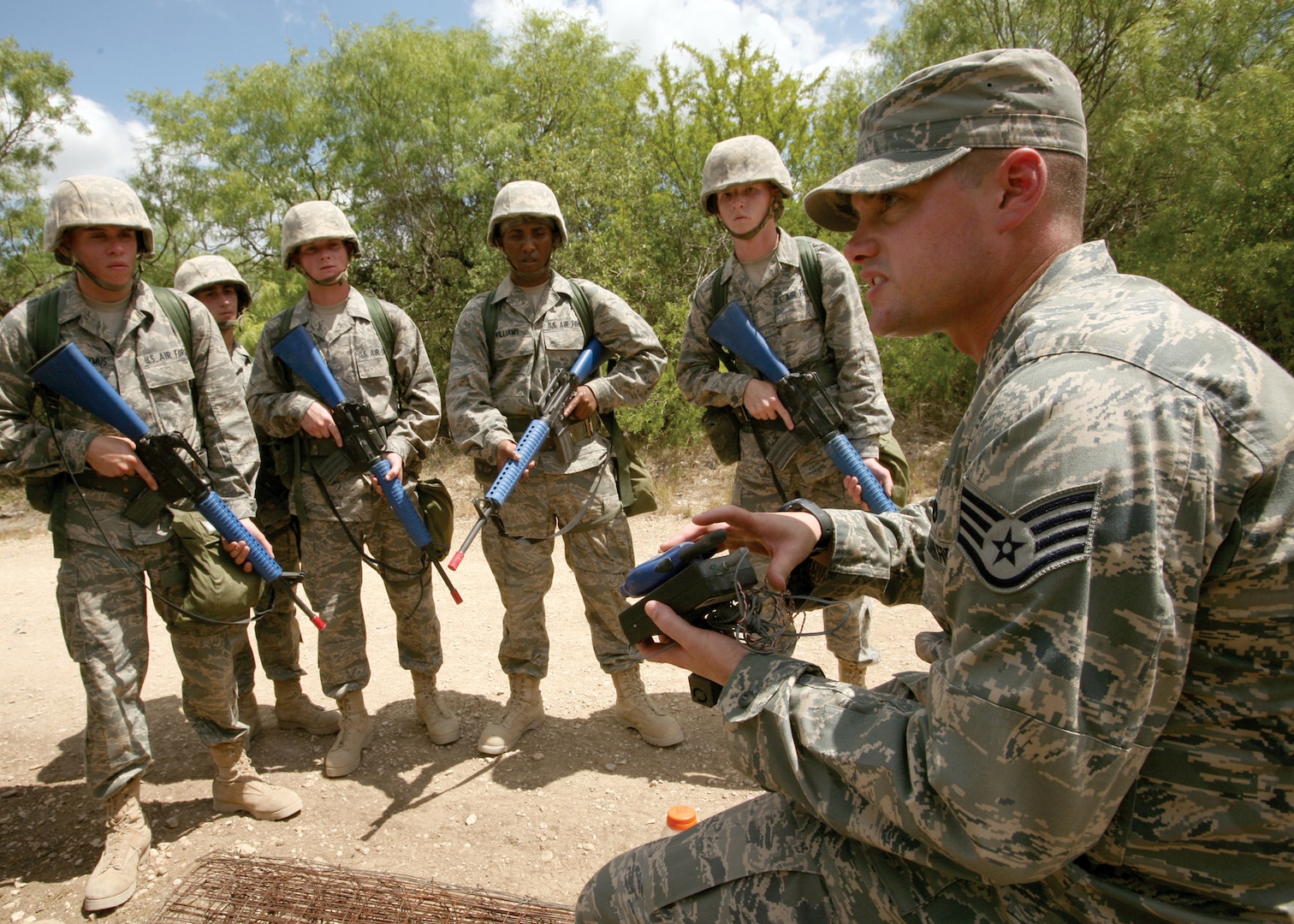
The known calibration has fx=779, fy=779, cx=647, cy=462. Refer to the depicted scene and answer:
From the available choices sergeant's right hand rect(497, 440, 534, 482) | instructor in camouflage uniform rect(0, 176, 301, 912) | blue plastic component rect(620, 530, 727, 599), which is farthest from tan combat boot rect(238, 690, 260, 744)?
blue plastic component rect(620, 530, 727, 599)

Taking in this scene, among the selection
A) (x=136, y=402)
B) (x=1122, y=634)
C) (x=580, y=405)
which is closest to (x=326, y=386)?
(x=136, y=402)

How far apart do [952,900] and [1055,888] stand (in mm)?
153

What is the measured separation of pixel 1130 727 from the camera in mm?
975

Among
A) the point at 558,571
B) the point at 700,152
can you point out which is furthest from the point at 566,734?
the point at 700,152

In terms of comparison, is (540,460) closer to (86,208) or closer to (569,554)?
(569,554)

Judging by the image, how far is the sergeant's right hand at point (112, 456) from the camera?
9.69ft

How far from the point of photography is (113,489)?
3.04 meters

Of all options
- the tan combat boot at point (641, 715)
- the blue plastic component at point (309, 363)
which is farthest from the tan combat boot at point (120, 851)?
the tan combat boot at point (641, 715)

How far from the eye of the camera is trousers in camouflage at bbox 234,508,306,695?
4039mm

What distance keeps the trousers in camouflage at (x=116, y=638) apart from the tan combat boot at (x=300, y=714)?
Result: 3.23 feet

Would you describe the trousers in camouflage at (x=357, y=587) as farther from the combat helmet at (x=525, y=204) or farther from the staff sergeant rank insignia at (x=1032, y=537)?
the staff sergeant rank insignia at (x=1032, y=537)

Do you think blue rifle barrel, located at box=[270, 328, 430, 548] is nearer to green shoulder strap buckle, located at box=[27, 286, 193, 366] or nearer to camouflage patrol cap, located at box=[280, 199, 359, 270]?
camouflage patrol cap, located at box=[280, 199, 359, 270]

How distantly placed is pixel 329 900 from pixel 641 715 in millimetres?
1624

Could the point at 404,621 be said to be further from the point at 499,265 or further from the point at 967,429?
the point at 499,265
